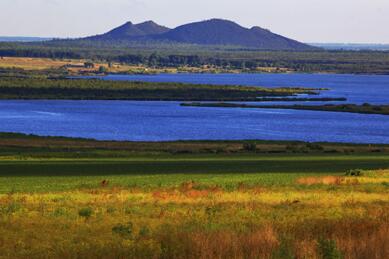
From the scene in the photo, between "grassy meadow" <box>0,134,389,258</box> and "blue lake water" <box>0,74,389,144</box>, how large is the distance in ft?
138

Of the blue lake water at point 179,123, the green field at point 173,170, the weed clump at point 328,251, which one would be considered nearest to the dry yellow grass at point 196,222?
the weed clump at point 328,251

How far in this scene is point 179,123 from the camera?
11431 cm

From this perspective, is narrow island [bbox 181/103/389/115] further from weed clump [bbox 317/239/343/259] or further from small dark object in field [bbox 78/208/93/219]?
weed clump [bbox 317/239/343/259]

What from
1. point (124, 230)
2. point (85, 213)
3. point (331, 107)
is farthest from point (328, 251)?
point (331, 107)

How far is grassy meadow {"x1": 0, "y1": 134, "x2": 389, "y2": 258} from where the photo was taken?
17062 millimetres

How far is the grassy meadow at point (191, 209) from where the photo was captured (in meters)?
17.1

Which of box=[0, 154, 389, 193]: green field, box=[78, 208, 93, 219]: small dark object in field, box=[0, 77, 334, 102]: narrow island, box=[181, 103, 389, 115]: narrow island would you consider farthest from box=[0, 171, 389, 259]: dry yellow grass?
box=[0, 77, 334, 102]: narrow island

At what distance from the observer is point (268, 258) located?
50.1ft

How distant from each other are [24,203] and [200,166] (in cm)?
2293

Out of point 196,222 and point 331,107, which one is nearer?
point 196,222

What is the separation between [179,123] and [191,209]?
89.1 meters

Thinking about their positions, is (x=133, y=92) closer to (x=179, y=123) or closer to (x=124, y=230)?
(x=179, y=123)

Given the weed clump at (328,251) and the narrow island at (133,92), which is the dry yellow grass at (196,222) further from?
the narrow island at (133,92)

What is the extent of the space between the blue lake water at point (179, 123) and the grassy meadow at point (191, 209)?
4211 centimetres
